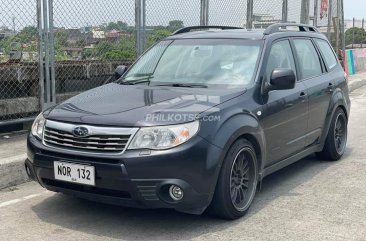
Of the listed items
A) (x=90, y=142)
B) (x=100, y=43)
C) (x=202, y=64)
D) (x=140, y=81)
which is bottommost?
(x=90, y=142)

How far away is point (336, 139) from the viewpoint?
260 inches

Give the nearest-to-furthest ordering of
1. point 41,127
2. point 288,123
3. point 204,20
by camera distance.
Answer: point 41,127, point 288,123, point 204,20

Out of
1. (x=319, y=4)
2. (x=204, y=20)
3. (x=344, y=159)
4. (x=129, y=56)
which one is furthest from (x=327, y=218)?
(x=319, y=4)

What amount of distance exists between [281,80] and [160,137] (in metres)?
1.46

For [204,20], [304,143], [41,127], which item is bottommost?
[304,143]

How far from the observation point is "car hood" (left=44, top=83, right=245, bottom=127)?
13.4ft

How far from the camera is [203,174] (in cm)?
400

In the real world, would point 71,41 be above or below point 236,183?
above

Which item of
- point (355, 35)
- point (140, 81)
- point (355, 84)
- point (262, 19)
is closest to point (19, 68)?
point (140, 81)

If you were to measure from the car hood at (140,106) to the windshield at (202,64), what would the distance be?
0.25 meters

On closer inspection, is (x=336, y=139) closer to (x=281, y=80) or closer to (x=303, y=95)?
(x=303, y=95)

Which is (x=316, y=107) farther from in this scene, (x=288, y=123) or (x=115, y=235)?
(x=115, y=235)

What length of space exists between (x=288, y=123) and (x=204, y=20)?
5135 mm

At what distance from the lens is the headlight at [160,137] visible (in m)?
3.96
